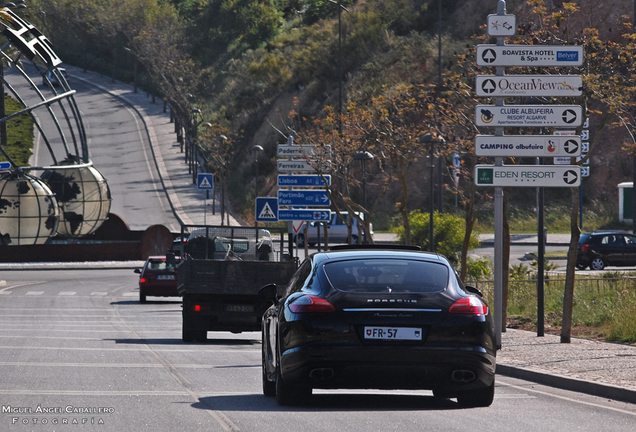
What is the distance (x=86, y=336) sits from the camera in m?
19.3

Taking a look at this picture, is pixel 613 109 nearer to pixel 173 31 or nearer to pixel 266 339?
pixel 266 339

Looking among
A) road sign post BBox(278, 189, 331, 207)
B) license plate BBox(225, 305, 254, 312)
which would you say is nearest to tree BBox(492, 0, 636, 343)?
license plate BBox(225, 305, 254, 312)

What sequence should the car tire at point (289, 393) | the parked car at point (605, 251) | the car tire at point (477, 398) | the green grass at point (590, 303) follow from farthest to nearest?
the parked car at point (605, 251) → the green grass at point (590, 303) → the car tire at point (477, 398) → the car tire at point (289, 393)

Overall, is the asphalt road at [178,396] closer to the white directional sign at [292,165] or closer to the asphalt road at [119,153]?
the white directional sign at [292,165]

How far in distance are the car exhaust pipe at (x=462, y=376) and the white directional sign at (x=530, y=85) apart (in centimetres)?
816

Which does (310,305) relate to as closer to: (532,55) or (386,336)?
(386,336)

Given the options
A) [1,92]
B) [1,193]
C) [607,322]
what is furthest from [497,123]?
[1,92]

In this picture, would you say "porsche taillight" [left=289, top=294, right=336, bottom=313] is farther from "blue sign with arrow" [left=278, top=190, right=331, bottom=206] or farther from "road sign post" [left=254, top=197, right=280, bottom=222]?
"road sign post" [left=254, top=197, right=280, bottom=222]

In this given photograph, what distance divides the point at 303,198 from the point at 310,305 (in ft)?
80.3

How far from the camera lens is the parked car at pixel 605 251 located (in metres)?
40.0

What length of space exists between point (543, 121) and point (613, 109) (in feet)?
4.93

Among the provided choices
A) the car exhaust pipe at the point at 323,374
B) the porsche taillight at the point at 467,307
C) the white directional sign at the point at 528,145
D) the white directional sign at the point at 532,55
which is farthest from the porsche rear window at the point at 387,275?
the white directional sign at the point at 532,55

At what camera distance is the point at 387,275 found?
31.9ft

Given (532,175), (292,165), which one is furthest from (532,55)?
(292,165)
